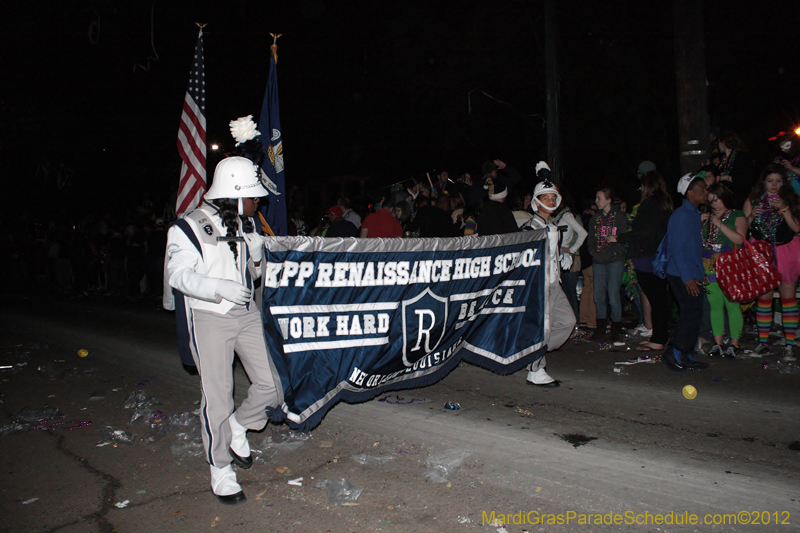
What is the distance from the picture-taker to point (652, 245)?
8.14m

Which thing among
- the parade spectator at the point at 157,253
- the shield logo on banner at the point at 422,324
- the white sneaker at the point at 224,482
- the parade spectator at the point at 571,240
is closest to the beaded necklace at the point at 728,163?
the parade spectator at the point at 571,240

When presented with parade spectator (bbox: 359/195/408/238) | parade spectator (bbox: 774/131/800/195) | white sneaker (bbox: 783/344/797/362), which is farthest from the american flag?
parade spectator (bbox: 774/131/800/195)

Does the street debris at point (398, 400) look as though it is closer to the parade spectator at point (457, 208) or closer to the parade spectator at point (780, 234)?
the parade spectator at point (780, 234)

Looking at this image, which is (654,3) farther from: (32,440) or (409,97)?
(32,440)

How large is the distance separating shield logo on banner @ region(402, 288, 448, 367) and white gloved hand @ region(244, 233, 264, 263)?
4.62ft

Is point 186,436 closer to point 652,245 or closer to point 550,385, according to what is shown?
point 550,385

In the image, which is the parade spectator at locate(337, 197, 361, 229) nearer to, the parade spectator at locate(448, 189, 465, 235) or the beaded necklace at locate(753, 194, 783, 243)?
the parade spectator at locate(448, 189, 465, 235)

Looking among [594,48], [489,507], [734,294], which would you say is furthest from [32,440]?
[594,48]

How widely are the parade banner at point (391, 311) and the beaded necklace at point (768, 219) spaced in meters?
3.23

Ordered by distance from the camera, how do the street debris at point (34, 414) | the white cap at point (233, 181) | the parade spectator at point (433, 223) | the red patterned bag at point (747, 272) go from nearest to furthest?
the white cap at point (233, 181) → the street debris at point (34, 414) → the red patterned bag at point (747, 272) → the parade spectator at point (433, 223)

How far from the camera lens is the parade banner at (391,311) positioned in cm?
475

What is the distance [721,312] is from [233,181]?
250 inches

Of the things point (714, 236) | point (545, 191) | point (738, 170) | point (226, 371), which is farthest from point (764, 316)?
point (226, 371)

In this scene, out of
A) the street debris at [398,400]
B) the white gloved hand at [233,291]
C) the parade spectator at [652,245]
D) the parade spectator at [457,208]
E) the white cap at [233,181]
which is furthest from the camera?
the parade spectator at [457,208]
